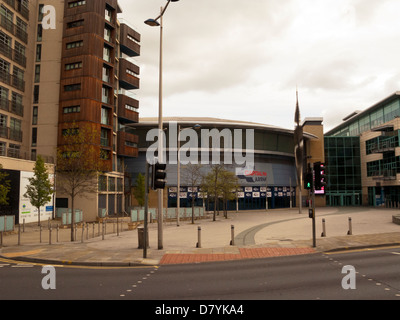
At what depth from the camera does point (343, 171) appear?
67375mm

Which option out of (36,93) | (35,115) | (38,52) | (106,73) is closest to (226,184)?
(106,73)

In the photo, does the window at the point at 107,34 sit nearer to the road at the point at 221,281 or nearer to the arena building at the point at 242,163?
the arena building at the point at 242,163

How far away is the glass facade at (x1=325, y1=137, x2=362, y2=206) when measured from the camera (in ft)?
220

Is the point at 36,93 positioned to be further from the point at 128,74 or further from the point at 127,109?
the point at 128,74

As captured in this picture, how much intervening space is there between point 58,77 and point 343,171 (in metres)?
56.2

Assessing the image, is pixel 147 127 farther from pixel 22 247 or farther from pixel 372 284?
pixel 372 284

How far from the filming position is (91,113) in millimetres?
40844

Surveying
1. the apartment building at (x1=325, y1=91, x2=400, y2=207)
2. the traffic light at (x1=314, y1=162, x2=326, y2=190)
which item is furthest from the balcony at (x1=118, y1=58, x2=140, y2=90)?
the apartment building at (x1=325, y1=91, x2=400, y2=207)

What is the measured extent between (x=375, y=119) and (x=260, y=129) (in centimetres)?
2319

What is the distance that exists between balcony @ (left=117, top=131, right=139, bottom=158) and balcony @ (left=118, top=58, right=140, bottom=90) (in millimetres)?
8184

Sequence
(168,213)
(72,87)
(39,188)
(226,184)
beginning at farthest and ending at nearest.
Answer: (72,87)
(226,184)
(168,213)
(39,188)

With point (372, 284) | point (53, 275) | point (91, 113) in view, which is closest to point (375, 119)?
point (91, 113)
